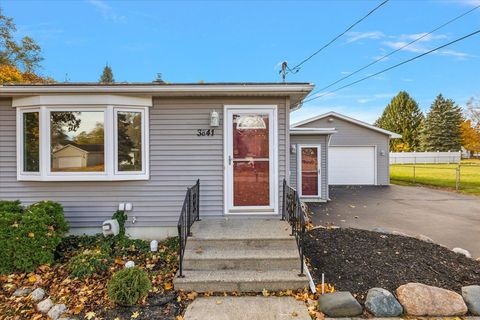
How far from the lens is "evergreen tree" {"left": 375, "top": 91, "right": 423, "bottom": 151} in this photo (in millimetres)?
42938

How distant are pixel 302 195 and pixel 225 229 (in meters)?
6.29

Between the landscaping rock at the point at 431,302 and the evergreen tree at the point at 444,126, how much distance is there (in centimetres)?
4358

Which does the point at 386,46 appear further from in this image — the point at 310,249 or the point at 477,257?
the point at 310,249

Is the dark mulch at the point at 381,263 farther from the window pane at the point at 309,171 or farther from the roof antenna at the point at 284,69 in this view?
the roof antenna at the point at 284,69

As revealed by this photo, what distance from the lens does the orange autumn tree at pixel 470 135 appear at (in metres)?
34.2

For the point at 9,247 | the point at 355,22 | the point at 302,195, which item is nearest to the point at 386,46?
the point at 355,22

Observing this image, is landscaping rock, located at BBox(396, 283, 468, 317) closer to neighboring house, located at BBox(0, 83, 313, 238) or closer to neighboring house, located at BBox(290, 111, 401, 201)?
neighboring house, located at BBox(0, 83, 313, 238)

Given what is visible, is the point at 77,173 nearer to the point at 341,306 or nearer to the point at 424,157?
the point at 341,306

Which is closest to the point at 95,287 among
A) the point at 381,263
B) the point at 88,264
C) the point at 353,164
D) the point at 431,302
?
the point at 88,264

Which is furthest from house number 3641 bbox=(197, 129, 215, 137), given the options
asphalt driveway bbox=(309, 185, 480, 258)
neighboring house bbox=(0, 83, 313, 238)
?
asphalt driveway bbox=(309, 185, 480, 258)

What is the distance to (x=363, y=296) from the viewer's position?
3.29 metres

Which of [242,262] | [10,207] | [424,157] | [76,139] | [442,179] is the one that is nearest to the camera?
[242,262]

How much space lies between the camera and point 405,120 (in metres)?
43.3

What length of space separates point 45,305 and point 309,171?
8655 millimetres
